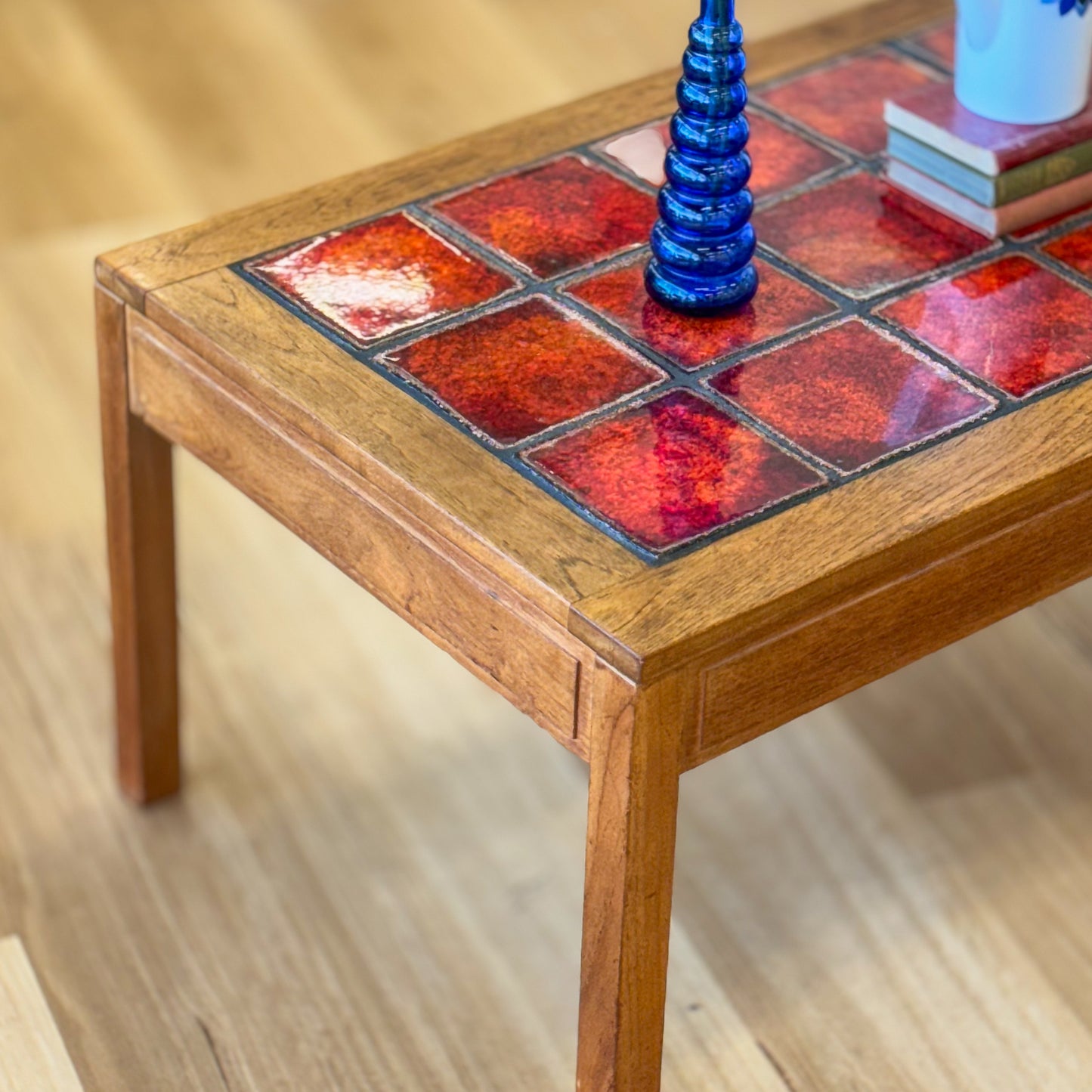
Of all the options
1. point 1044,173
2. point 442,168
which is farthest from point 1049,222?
point 442,168

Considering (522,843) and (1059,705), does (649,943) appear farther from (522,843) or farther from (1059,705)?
(1059,705)

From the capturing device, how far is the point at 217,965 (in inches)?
62.9

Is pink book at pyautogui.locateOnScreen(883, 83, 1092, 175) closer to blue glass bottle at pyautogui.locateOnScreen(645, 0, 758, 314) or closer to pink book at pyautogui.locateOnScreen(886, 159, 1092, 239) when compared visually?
pink book at pyautogui.locateOnScreen(886, 159, 1092, 239)

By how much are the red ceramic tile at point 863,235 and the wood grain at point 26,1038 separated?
835mm

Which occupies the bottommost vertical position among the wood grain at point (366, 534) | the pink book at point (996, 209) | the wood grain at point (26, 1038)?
the wood grain at point (26, 1038)

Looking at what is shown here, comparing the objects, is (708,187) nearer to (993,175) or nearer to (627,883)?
(993,175)

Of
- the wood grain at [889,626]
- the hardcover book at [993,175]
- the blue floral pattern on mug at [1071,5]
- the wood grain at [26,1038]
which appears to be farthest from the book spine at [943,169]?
the wood grain at [26,1038]

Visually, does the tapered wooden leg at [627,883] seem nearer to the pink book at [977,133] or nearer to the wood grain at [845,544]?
the wood grain at [845,544]

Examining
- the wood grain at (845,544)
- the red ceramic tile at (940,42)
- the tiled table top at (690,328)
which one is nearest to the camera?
the wood grain at (845,544)

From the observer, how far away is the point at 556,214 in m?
1.52

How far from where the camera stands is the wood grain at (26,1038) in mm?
1493

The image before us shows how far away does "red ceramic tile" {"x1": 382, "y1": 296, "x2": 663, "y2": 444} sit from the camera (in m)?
1.29

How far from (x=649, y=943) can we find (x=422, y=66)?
6.40 ft

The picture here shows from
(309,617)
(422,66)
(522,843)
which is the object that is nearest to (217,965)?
(522,843)
